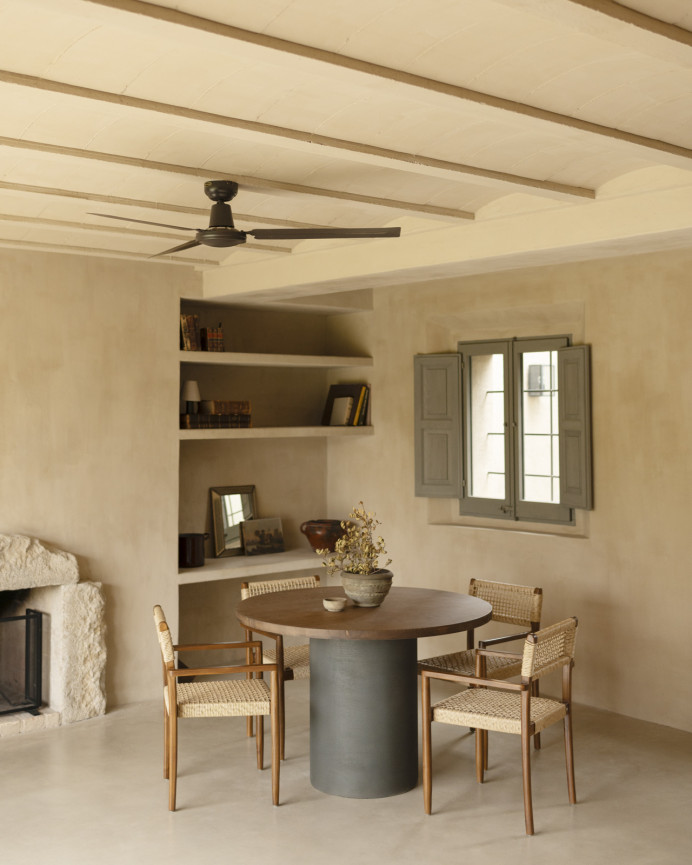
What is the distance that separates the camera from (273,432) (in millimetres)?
6660

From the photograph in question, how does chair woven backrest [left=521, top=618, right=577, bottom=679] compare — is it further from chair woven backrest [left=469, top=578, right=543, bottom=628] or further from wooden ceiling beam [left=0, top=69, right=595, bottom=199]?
wooden ceiling beam [left=0, top=69, right=595, bottom=199]

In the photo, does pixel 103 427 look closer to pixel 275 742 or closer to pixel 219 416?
pixel 219 416

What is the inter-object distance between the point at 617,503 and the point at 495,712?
201cm

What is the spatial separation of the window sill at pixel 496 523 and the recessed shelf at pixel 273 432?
0.84 m

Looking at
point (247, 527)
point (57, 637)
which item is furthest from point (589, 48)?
point (247, 527)

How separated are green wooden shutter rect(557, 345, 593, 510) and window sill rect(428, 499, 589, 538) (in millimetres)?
179

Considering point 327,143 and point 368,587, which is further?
point 368,587

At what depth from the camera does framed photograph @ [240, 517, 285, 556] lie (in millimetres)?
7016

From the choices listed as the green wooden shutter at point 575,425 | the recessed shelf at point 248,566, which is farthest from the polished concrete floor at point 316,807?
the green wooden shutter at point 575,425

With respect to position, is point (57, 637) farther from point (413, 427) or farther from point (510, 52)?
point (510, 52)

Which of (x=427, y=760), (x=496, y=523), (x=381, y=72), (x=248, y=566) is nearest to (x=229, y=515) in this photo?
(x=248, y=566)

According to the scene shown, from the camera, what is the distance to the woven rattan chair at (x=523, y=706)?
3982mm

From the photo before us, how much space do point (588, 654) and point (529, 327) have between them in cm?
220

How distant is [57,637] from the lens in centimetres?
561
